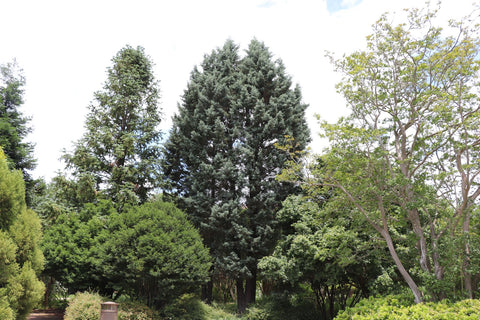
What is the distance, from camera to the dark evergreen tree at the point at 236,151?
14641mm

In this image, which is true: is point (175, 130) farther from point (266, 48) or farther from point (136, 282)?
point (136, 282)

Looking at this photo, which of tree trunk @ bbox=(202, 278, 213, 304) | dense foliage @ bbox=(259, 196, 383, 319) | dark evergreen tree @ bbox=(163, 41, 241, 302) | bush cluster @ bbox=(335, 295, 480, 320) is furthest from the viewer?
tree trunk @ bbox=(202, 278, 213, 304)

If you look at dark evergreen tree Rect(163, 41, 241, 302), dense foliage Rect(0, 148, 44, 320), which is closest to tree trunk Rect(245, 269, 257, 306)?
dark evergreen tree Rect(163, 41, 241, 302)

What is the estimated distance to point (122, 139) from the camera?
15.8 metres

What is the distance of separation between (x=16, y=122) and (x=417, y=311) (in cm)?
1897

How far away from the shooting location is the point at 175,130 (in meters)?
18.4

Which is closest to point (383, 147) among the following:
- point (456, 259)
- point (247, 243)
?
point (456, 259)

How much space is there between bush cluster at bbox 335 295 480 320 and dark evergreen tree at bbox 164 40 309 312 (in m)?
6.54

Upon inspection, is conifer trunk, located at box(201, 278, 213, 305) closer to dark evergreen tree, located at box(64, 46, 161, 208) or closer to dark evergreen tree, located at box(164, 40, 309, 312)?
dark evergreen tree, located at box(164, 40, 309, 312)

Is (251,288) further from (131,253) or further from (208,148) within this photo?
(208,148)

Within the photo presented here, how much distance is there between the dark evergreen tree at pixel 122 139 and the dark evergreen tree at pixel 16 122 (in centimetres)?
265

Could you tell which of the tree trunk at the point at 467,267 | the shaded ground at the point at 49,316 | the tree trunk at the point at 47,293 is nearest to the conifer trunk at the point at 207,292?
the shaded ground at the point at 49,316

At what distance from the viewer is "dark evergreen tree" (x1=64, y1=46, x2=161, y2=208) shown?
1534 centimetres

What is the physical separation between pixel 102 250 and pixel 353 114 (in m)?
9.75
